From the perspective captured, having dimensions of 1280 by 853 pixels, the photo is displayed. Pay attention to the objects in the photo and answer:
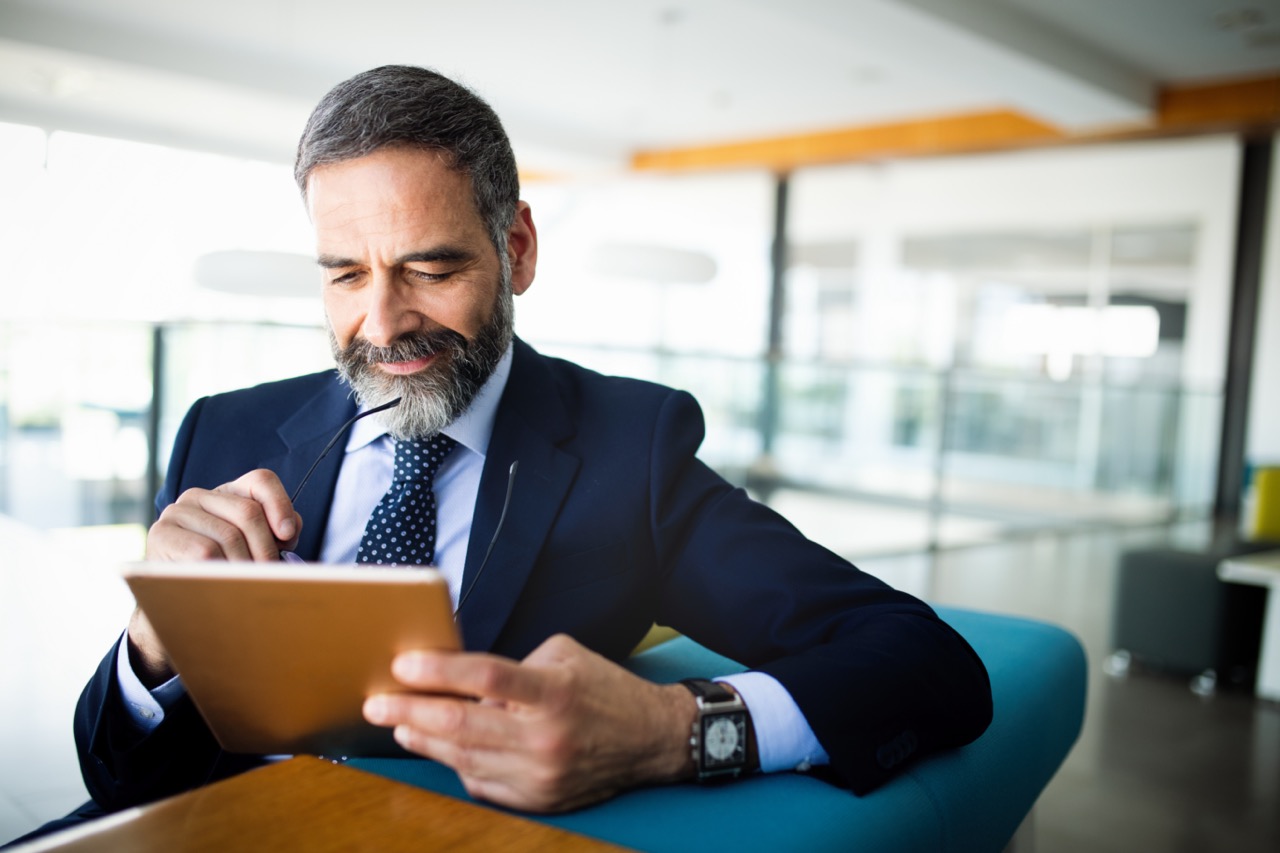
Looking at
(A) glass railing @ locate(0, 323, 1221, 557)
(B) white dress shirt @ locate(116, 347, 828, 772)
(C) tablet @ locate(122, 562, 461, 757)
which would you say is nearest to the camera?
(C) tablet @ locate(122, 562, 461, 757)

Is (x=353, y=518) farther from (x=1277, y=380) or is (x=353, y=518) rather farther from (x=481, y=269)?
(x=1277, y=380)

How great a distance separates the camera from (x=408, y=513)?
1233 mm

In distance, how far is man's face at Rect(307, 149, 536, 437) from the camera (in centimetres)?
116

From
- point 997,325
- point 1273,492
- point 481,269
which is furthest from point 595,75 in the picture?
point 481,269

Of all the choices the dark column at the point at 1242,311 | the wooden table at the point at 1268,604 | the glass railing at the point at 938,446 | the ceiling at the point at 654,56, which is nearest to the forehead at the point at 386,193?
the wooden table at the point at 1268,604

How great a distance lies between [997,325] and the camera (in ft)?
31.4

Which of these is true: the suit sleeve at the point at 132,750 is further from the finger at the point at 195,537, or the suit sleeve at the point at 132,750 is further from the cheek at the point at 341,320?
the cheek at the point at 341,320

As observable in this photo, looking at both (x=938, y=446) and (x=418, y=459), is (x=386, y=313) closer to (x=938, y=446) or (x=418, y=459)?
(x=418, y=459)

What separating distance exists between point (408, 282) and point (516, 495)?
0.29m

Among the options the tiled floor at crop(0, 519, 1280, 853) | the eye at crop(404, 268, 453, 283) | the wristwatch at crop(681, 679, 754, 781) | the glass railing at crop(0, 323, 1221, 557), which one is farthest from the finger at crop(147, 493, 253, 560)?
the glass railing at crop(0, 323, 1221, 557)

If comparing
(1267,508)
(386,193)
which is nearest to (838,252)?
(1267,508)

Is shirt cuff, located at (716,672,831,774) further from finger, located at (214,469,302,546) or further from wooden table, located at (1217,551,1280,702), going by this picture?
wooden table, located at (1217,551,1280,702)

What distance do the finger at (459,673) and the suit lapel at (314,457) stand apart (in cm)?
56

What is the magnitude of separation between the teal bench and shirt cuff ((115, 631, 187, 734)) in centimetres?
22
